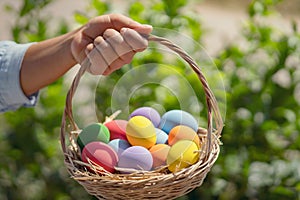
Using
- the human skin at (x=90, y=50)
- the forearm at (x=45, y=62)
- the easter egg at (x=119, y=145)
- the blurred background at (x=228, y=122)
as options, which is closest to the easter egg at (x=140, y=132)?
the easter egg at (x=119, y=145)

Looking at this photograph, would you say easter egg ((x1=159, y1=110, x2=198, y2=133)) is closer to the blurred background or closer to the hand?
the hand

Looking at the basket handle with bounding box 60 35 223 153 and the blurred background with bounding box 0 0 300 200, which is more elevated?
the basket handle with bounding box 60 35 223 153

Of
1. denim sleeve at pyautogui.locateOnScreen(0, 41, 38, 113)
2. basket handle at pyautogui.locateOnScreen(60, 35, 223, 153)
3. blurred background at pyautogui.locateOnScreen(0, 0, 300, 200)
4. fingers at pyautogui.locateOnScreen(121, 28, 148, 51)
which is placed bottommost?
blurred background at pyautogui.locateOnScreen(0, 0, 300, 200)

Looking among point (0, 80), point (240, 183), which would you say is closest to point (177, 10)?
point (240, 183)

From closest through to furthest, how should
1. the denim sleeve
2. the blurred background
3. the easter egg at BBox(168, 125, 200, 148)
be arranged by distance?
the easter egg at BBox(168, 125, 200, 148)
the denim sleeve
the blurred background

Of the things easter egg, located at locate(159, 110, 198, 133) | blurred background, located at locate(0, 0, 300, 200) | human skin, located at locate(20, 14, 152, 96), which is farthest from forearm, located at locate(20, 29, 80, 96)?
blurred background, located at locate(0, 0, 300, 200)

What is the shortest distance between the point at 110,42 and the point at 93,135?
0.23 metres

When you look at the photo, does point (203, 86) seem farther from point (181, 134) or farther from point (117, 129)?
point (117, 129)

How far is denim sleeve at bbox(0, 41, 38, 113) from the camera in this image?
1.75 metres

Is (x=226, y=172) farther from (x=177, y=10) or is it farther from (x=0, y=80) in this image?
(x=0, y=80)

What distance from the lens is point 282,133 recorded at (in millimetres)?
2521

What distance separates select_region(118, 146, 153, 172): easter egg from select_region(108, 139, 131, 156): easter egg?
34 mm

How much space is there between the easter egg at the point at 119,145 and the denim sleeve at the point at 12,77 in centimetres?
38

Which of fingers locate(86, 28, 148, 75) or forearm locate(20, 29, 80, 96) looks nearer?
fingers locate(86, 28, 148, 75)
